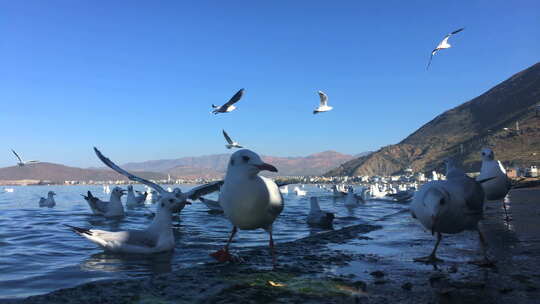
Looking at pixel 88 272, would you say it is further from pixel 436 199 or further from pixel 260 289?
pixel 436 199

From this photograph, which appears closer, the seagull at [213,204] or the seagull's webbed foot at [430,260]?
the seagull's webbed foot at [430,260]

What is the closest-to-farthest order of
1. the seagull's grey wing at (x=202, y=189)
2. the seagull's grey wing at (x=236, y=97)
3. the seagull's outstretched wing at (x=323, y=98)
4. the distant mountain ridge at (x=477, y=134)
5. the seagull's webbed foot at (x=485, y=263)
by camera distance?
the seagull's webbed foot at (x=485, y=263)
the seagull's grey wing at (x=202, y=189)
the seagull's grey wing at (x=236, y=97)
the seagull's outstretched wing at (x=323, y=98)
the distant mountain ridge at (x=477, y=134)

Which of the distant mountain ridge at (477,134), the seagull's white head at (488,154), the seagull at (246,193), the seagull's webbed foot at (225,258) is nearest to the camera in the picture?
the seagull at (246,193)

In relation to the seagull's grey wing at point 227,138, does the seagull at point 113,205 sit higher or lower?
lower

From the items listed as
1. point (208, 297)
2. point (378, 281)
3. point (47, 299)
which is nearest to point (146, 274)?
point (47, 299)

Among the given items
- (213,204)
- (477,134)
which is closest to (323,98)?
(213,204)

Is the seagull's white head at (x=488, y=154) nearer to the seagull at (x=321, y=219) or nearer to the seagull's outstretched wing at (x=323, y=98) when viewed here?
the seagull at (x=321, y=219)

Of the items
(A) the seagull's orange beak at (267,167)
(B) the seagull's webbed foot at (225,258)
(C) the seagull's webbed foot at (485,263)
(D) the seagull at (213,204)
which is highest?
(A) the seagull's orange beak at (267,167)

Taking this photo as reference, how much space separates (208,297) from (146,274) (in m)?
2.13

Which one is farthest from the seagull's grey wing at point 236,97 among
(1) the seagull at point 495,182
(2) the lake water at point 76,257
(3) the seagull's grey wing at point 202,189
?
(1) the seagull at point 495,182

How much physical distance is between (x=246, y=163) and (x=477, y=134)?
423 feet

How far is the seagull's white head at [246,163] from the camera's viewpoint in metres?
6.07

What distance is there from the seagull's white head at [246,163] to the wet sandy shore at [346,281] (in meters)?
1.64

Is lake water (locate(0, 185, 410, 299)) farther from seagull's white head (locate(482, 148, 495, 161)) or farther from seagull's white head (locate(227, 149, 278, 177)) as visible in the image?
seagull's white head (locate(482, 148, 495, 161))
